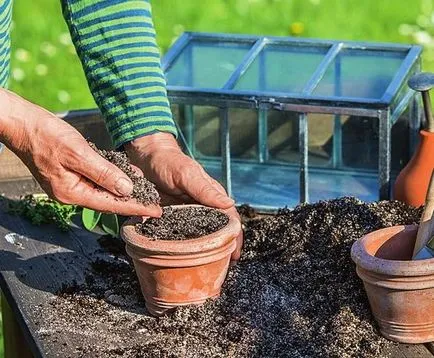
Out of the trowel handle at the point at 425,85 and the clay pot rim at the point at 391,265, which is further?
the trowel handle at the point at 425,85

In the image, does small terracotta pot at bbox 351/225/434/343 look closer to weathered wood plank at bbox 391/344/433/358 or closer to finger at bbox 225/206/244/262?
weathered wood plank at bbox 391/344/433/358

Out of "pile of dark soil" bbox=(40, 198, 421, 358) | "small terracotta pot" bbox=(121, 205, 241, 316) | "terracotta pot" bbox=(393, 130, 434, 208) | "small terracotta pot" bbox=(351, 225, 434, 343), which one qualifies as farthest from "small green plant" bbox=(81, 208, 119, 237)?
"small terracotta pot" bbox=(351, 225, 434, 343)

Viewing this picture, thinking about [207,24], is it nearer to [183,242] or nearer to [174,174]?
[174,174]

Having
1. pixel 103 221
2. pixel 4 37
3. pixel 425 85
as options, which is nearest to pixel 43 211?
pixel 103 221

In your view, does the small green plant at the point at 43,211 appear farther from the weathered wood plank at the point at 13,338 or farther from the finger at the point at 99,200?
the finger at the point at 99,200

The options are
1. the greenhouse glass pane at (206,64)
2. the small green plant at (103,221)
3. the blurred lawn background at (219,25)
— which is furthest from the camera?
the blurred lawn background at (219,25)

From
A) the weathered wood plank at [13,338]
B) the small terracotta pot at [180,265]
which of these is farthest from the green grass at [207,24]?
A: the small terracotta pot at [180,265]

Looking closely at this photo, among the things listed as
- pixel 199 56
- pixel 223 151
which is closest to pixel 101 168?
pixel 223 151

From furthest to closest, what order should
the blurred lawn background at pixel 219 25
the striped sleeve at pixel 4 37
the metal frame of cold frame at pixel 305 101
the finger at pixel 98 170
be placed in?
the blurred lawn background at pixel 219 25 → the metal frame of cold frame at pixel 305 101 → the striped sleeve at pixel 4 37 → the finger at pixel 98 170
